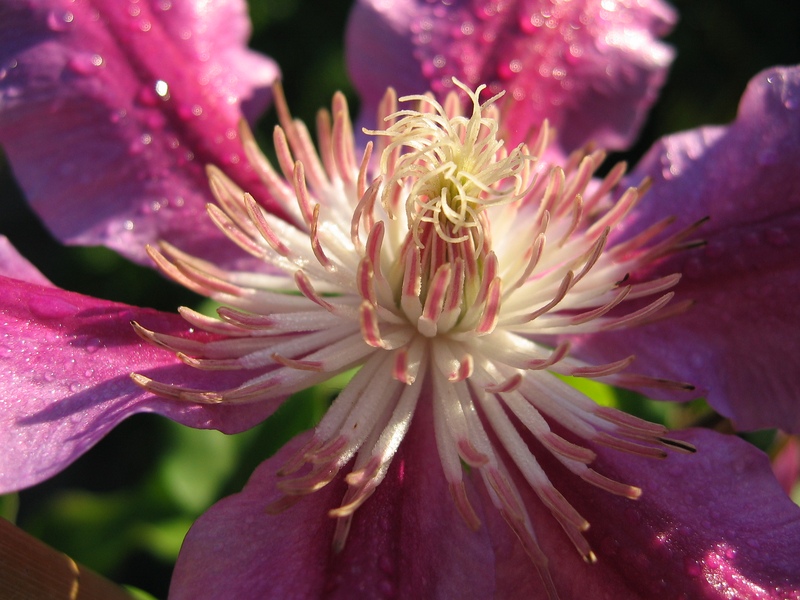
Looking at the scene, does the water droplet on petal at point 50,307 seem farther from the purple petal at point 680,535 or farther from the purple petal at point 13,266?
the purple petal at point 680,535

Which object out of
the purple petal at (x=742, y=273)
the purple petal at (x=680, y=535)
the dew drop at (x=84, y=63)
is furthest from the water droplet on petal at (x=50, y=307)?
the purple petal at (x=742, y=273)

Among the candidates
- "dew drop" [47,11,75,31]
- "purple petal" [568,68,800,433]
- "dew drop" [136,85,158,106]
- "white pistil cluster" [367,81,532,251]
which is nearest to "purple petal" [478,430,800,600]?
"purple petal" [568,68,800,433]

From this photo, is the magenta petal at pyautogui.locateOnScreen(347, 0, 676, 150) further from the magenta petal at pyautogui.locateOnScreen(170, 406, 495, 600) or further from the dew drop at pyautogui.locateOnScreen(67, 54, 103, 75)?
the magenta petal at pyautogui.locateOnScreen(170, 406, 495, 600)

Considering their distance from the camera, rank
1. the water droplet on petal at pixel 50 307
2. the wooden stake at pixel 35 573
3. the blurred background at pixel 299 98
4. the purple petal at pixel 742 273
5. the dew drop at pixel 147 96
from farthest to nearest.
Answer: the blurred background at pixel 299 98, the dew drop at pixel 147 96, the purple petal at pixel 742 273, the water droplet on petal at pixel 50 307, the wooden stake at pixel 35 573

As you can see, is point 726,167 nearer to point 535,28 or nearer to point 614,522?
point 535,28

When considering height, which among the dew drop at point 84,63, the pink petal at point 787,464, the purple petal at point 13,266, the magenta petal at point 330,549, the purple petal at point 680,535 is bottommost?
the pink petal at point 787,464

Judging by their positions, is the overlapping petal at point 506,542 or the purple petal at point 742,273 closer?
the overlapping petal at point 506,542
